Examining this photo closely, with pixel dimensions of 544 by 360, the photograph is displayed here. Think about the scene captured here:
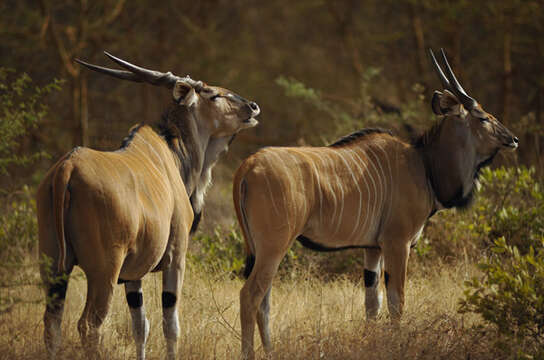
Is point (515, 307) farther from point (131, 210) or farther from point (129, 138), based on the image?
point (129, 138)

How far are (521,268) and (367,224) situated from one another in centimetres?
91

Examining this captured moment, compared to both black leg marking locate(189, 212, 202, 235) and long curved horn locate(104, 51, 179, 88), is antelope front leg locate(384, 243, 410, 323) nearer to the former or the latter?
black leg marking locate(189, 212, 202, 235)

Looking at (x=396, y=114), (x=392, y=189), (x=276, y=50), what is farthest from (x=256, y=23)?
(x=392, y=189)

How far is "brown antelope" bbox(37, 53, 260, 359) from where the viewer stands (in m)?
3.03

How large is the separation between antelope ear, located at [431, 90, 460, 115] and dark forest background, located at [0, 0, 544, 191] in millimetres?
1821

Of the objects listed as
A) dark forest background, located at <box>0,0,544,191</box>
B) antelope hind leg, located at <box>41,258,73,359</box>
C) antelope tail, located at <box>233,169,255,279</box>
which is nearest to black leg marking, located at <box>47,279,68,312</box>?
antelope hind leg, located at <box>41,258,73,359</box>

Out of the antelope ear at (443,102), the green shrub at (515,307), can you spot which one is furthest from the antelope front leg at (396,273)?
the antelope ear at (443,102)

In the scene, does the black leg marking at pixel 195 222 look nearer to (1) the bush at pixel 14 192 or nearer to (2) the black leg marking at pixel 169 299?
(2) the black leg marking at pixel 169 299

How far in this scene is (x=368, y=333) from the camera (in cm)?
387

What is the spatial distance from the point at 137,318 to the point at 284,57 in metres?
12.9

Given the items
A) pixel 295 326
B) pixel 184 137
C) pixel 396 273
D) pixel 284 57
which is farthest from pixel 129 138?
pixel 284 57

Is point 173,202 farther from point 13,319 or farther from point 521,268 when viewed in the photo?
point 521,268

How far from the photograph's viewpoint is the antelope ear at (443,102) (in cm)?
452

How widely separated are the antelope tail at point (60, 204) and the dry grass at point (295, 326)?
21 centimetres
